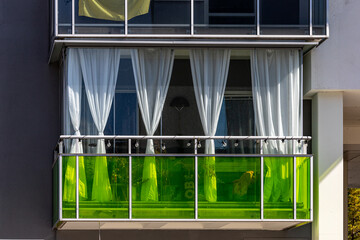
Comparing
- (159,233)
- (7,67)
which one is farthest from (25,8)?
(159,233)

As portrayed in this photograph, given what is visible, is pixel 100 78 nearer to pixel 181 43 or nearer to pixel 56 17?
pixel 56 17

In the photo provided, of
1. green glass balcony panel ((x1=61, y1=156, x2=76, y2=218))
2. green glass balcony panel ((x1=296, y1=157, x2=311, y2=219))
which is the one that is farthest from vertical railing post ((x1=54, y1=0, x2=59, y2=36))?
green glass balcony panel ((x1=296, y1=157, x2=311, y2=219))

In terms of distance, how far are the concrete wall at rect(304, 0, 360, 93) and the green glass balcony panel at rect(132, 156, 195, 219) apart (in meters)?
2.89

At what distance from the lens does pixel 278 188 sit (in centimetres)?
1798

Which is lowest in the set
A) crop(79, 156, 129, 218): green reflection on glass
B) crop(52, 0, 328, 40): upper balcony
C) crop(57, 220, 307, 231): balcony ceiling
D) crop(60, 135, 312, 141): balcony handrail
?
crop(57, 220, 307, 231): balcony ceiling

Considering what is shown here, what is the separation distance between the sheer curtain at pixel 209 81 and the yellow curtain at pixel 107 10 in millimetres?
1289

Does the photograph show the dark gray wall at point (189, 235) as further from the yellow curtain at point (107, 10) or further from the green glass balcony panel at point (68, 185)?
the yellow curtain at point (107, 10)

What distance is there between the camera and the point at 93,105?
1828 centimetres

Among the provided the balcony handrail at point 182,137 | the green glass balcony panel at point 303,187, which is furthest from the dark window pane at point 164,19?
the green glass balcony panel at point 303,187

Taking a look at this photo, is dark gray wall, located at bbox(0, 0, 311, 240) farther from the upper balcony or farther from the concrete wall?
the concrete wall

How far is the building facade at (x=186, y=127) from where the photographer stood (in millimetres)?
17875

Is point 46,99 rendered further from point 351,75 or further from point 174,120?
point 351,75

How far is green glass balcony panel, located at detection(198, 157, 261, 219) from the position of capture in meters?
17.9

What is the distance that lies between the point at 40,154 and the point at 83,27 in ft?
9.13
